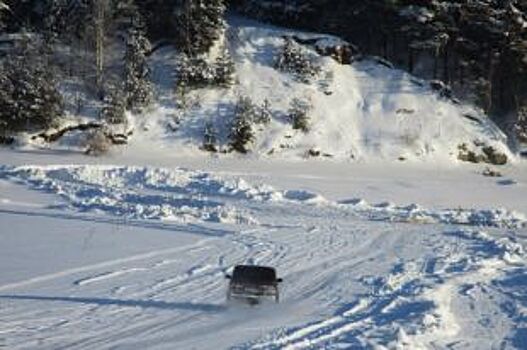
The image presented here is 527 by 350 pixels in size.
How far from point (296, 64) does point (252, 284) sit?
2584 cm

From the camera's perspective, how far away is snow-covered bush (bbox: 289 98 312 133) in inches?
1335

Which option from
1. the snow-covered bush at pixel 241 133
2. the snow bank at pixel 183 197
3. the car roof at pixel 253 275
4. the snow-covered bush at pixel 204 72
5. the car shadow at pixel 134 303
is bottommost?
the car shadow at pixel 134 303

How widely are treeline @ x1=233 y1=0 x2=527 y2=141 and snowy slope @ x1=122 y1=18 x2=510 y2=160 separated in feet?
8.16

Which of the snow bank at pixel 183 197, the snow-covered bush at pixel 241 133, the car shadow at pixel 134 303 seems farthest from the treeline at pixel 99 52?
the car shadow at pixel 134 303

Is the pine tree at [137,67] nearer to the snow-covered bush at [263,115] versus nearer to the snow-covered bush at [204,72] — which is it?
the snow-covered bush at [204,72]

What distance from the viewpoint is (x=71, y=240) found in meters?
16.2

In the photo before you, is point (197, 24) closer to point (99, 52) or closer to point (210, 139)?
point (99, 52)

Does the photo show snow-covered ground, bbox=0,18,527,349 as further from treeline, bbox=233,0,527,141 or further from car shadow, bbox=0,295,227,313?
treeline, bbox=233,0,527,141

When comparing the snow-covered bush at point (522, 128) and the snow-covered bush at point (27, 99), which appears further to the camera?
the snow-covered bush at point (522, 128)

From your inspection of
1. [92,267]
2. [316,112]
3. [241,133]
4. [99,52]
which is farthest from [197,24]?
[92,267]

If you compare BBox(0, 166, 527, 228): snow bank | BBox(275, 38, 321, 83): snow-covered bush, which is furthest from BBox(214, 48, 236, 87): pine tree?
BBox(0, 166, 527, 228): snow bank

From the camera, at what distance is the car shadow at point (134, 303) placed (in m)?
11.5

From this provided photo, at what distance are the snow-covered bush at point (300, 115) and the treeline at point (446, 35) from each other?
749cm

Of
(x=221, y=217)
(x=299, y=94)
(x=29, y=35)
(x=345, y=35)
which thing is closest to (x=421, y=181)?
(x=299, y=94)
